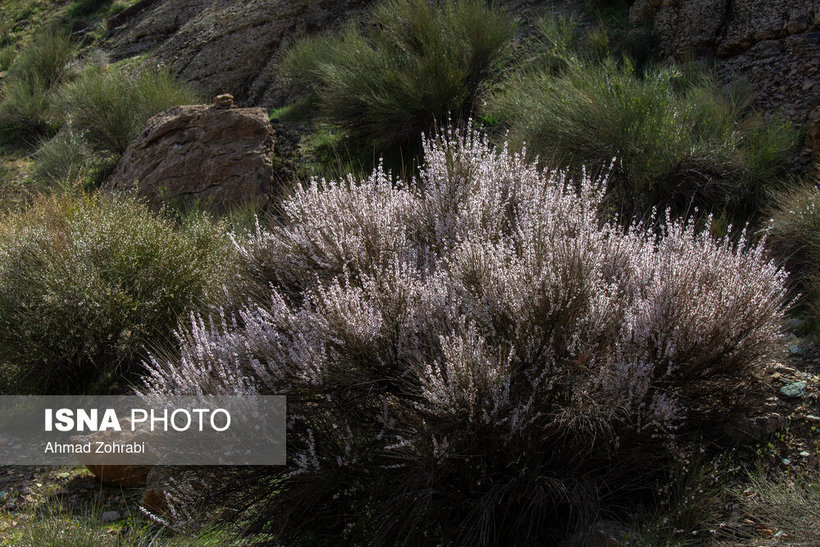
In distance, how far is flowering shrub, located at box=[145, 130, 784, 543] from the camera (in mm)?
3273

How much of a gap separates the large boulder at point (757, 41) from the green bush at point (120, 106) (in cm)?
671

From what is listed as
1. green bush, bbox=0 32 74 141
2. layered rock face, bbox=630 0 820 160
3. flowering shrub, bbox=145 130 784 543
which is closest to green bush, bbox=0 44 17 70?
green bush, bbox=0 32 74 141

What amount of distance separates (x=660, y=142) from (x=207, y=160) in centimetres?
496

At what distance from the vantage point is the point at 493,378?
3.16m

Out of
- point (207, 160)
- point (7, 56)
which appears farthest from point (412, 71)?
point (7, 56)

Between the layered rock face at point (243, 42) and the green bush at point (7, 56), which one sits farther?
the green bush at point (7, 56)

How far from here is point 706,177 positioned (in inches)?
232

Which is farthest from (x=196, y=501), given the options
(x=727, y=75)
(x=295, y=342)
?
(x=727, y=75)

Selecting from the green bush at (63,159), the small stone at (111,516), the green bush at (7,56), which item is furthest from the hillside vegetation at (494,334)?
the green bush at (7,56)

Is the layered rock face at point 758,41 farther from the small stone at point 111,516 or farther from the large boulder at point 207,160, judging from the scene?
the small stone at point 111,516

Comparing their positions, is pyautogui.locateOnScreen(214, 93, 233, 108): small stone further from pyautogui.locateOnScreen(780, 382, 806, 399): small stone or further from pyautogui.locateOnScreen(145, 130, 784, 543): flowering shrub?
pyautogui.locateOnScreen(780, 382, 806, 399): small stone

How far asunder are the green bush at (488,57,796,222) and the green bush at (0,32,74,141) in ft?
34.5

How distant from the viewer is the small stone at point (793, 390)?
12.8 ft

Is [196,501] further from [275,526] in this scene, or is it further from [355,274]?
[355,274]
